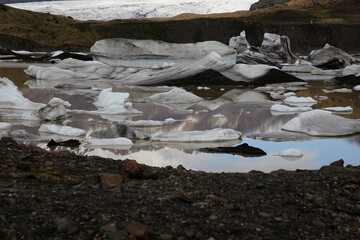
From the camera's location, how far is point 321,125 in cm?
556

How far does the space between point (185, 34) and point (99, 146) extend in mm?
34115

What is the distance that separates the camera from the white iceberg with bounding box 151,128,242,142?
4.95 metres

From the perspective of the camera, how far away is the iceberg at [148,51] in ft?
52.5

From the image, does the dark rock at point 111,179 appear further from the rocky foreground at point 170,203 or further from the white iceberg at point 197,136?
the white iceberg at point 197,136

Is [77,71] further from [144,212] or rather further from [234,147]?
[144,212]

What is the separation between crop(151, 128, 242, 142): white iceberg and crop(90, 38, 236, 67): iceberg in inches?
434

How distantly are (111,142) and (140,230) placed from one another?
106 inches

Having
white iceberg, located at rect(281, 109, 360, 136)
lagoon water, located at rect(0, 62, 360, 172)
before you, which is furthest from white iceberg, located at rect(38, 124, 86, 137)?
white iceberg, located at rect(281, 109, 360, 136)

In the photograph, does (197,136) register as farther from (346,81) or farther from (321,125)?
(346,81)

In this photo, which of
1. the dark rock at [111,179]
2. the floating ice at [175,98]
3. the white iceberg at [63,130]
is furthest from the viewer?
the floating ice at [175,98]

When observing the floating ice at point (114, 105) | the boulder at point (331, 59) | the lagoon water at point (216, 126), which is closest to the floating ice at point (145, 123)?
the lagoon water at point (216, 126)

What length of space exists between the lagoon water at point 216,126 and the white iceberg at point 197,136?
3.6 inches

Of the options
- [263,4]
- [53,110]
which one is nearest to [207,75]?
[53,110]

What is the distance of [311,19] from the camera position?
45188 mm
